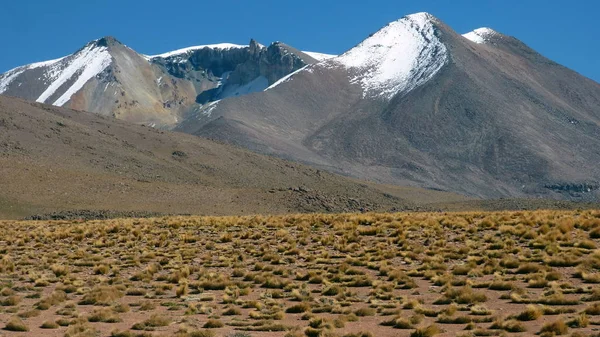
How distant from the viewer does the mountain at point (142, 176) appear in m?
103

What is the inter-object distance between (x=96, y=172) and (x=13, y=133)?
66.1ft

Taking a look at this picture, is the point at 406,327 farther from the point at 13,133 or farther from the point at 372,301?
the point at 13,133

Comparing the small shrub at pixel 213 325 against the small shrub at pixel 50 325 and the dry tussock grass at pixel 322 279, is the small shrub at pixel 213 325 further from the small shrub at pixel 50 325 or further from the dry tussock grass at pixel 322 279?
the small shrub at pixel 50 325

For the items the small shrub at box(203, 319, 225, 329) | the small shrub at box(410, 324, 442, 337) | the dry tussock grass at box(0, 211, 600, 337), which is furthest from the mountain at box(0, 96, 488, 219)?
the small shrub at box(410, 324, 442, 337)

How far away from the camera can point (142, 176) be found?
132 meters

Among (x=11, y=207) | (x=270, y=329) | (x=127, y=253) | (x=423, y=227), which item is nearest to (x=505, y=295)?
(x=270, y=329)

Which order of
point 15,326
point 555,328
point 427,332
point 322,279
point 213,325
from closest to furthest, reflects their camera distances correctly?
point 555,328
point 427,332
point 213,325
point 15,326
point 322,279

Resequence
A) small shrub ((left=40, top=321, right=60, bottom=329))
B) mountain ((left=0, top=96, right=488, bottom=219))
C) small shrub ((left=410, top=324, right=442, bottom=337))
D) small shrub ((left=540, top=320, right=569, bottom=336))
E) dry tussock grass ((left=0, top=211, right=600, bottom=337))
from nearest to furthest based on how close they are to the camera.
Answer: small shrub ((left=540, top=320, right=569, bottom=336)), small shrub ((left=410, top=324, right=442, bottom=337)), dry tussock grass ((left=0, top=211, right=600, bottom=337)), small shrub ((left=40, top=321, right=60, bottom=329)), mountain ((left=0, top=96, right=488, bottom=219))

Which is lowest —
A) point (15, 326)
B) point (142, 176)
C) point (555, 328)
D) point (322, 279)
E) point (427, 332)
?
point (15, 326)

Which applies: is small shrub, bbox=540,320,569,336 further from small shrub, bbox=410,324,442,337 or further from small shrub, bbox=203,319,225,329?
small shrub, bbox=203,319,225,329

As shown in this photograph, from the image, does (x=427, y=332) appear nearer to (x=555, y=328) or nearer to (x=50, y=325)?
(x=555, y=328)

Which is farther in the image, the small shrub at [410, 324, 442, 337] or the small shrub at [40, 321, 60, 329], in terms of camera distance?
the small shrub at [40, 321, 60, 329]

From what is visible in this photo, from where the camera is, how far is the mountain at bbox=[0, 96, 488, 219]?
102938 mm

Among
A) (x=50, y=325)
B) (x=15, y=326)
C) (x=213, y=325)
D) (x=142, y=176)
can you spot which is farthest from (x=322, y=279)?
(x=142, y=176)
